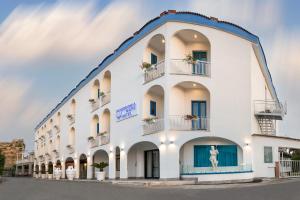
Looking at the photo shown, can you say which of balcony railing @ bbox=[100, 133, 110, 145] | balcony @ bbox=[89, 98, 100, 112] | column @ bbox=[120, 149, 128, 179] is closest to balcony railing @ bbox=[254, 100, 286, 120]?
column @ bbox=[120, 149, 128, 179]

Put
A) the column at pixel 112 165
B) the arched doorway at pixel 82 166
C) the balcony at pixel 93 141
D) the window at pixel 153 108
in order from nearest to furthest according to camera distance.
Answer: the window at pixel 153 108 < the column at pixel 112 165 < the balcony at pixel 93 141 < the arched doorway at pixel 82 166

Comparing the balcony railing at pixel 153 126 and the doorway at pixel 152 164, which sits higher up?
the balcony railing at pixel 153 126

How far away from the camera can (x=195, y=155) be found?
26.1 metres

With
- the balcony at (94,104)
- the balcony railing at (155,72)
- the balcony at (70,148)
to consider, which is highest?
the balcony railing at (155,72)

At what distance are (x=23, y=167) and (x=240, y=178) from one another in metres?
74.7

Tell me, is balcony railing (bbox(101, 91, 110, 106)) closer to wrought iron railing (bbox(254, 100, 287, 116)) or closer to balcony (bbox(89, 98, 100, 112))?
balcony (bbox(89, 98, 100, 112))

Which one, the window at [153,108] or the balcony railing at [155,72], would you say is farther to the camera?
the window at [153,108]

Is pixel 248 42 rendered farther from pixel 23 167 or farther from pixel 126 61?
pixel 23 167

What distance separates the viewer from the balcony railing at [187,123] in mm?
25078

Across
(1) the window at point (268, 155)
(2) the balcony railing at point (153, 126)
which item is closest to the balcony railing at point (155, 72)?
(2) the balcony railing at point (153, 126)

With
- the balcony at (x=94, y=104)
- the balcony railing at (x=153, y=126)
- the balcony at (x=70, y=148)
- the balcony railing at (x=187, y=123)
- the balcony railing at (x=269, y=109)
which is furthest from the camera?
the balcony at (x=70, y=148)

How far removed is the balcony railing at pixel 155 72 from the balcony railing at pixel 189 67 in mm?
728

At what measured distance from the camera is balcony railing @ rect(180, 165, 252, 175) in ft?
80.4

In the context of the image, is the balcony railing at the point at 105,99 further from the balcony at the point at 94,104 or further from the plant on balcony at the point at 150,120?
the plant on balcony at the point at 150,120
